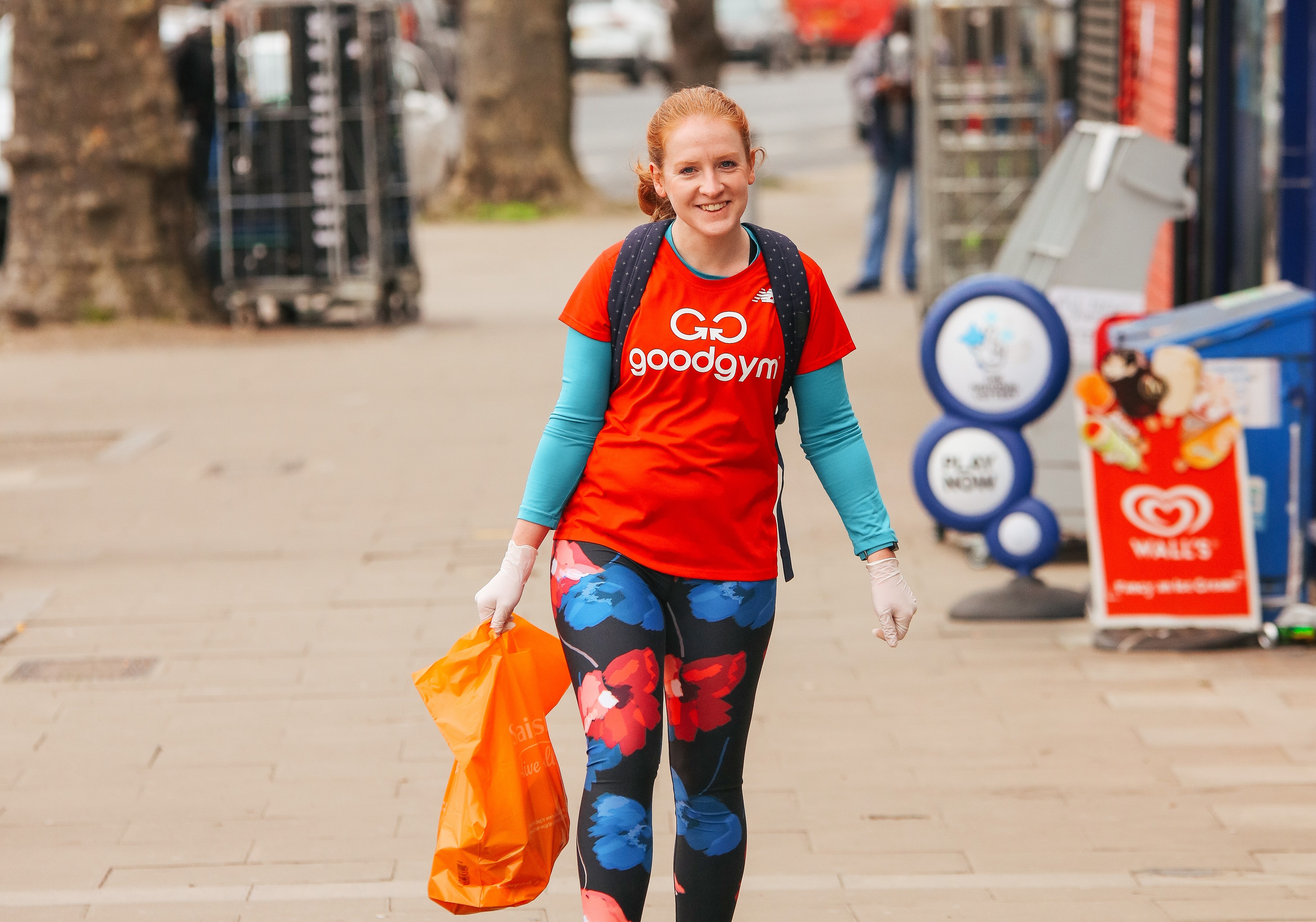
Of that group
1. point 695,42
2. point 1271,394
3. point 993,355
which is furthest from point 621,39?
point 1271,394

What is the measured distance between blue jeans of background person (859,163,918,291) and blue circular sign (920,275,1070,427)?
732 cm

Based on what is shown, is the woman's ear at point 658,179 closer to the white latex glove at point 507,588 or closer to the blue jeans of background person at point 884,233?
the white latex glove at point 507,588

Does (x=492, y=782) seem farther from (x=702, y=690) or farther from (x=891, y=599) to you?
(x=891, y=599)

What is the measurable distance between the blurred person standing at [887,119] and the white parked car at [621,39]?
2325 cm

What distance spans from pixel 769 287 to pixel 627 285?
0.25 metres

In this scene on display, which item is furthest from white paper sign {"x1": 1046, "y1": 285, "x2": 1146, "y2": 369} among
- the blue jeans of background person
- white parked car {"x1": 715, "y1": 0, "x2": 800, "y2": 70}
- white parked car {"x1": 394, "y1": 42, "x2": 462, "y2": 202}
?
white parked car {"x1": 715, "y1": 0, "x2": 800, "y2": 70}

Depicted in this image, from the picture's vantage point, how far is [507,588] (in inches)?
130

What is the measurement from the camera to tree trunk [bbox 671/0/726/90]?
71.4 ft

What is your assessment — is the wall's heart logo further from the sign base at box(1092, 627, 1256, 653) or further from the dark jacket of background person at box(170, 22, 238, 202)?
the dark jacket of background person at box(170, 22, 238, 202)

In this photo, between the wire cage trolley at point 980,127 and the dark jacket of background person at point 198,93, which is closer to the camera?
the wire cage trolley at point 980,127

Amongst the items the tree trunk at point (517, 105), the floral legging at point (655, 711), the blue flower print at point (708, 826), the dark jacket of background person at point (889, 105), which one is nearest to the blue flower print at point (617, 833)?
the floral legging at point (655, 711)

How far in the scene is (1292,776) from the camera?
4781 millimetres

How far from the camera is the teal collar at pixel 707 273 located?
10.7 ft

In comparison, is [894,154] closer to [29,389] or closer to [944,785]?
[29,389]
